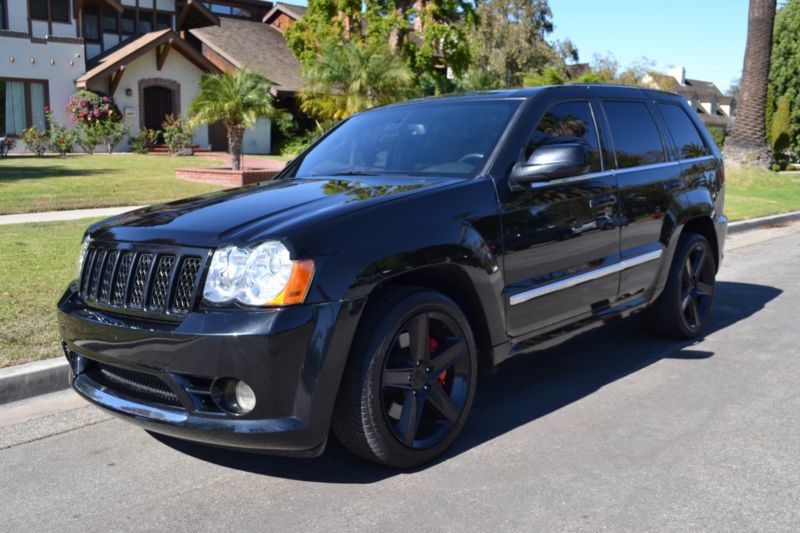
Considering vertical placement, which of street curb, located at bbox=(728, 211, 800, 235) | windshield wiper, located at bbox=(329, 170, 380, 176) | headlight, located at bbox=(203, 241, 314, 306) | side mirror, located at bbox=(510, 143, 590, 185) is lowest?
street curb, located at bbox=(728, 211, 800, 235)

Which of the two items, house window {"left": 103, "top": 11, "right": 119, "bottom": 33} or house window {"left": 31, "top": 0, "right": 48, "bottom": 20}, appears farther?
house window {"left": 103, "top": 11, "right": 119, "bottom": 33}

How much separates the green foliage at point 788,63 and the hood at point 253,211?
1406 inches

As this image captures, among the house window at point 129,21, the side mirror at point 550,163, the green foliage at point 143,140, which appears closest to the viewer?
the side mirror at point 550,163

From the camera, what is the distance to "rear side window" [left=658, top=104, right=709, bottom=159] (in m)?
6.26

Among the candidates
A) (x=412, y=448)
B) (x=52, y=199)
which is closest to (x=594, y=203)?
(x=412, y=448)

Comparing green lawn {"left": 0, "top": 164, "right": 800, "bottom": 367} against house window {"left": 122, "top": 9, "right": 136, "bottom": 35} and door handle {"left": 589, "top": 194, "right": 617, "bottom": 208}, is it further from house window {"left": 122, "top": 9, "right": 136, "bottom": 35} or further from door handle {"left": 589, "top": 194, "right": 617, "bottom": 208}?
house window {"left": 122, "top": 9, "right": 136, "bottom": 35}

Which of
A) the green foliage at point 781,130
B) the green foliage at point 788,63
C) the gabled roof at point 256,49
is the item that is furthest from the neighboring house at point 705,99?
the gabled roof at point 256,49

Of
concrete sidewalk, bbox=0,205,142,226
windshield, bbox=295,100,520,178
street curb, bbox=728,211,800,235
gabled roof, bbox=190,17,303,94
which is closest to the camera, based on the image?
windshield, bbox=295,100,520,178

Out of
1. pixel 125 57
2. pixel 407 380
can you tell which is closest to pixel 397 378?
pixel 407 380

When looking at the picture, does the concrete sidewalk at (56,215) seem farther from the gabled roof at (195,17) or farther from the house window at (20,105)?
the gabled roof at (195,17)

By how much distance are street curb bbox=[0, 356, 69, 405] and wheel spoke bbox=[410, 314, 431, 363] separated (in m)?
2.58

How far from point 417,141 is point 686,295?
260cm

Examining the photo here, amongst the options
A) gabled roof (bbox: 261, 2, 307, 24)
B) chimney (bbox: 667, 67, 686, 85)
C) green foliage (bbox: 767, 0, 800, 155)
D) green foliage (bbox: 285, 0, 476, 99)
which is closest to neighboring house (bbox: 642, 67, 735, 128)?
chimney (bbox: 667, 67, 686, 85)

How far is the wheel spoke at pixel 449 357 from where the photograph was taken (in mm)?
4074
